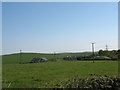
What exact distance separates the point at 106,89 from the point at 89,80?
3.11 feet

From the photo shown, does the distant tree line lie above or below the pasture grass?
below

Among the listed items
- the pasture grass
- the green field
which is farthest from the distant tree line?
the pasture grass

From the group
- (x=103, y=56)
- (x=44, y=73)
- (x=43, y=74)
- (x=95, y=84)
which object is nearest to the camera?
(x=95, y=84)

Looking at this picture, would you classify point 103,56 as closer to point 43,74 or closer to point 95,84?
point 43,74

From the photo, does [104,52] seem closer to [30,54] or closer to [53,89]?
[30,54]

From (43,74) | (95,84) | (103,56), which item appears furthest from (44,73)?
(103,56)

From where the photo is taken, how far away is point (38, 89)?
11.2m

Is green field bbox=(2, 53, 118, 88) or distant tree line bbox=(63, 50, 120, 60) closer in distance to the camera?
green field bbox=(2, 53, 118, 88)

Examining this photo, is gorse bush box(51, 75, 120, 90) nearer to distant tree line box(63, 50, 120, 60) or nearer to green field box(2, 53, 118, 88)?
green field box(2, 53, 118, 88)

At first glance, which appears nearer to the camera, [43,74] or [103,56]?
[43,74]

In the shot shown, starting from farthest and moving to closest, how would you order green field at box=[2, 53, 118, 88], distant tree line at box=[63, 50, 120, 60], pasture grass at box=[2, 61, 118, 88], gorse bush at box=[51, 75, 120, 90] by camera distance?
distant tree line at box=[63, 50, 120, 60] → green field at box=[2, 53, 118, 88] → pasture grass at box=[2, 61, 118, 88] → gorse bush at box=[51, 75, 120, 90]

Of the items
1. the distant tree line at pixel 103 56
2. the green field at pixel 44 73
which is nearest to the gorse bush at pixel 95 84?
the green field at pixel 44 73

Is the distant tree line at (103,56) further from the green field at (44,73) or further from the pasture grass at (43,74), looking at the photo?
the pasture grass at (43,74)

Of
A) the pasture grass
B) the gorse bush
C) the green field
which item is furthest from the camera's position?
the green field
